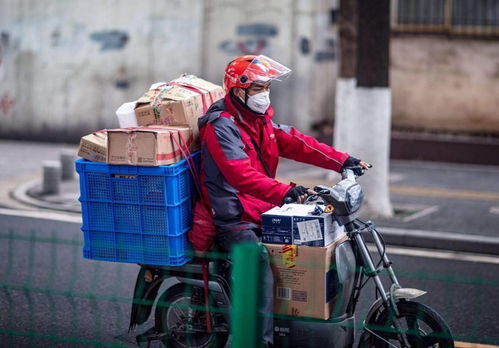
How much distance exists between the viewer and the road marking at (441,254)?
28.7 ft

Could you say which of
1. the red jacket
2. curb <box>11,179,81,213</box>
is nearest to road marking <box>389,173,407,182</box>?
curb <box>11,179,81,213</box>

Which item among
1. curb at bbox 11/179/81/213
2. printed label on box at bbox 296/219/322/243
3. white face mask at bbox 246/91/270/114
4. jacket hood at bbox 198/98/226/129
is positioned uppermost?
white face mask at bbox 246/91/270/114

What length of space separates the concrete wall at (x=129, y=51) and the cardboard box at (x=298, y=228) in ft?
36.2

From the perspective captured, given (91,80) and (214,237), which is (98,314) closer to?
(214,237)

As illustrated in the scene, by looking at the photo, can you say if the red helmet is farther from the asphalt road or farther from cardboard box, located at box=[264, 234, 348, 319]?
the asphalt road

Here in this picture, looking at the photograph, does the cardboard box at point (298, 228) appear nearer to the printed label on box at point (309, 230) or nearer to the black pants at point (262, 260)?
the printed label on box at point (309, 230)

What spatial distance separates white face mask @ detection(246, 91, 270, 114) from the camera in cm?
505

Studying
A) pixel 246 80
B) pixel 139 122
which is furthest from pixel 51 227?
pixel 246 80

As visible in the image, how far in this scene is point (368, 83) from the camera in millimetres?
10281

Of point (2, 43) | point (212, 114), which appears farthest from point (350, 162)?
point (2, 43)

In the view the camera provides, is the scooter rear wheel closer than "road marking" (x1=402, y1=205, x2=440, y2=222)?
Yes

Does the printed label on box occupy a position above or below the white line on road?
above

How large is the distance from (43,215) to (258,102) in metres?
5.92

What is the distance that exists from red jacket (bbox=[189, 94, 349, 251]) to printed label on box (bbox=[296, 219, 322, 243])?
Answer: 19 centimetres
